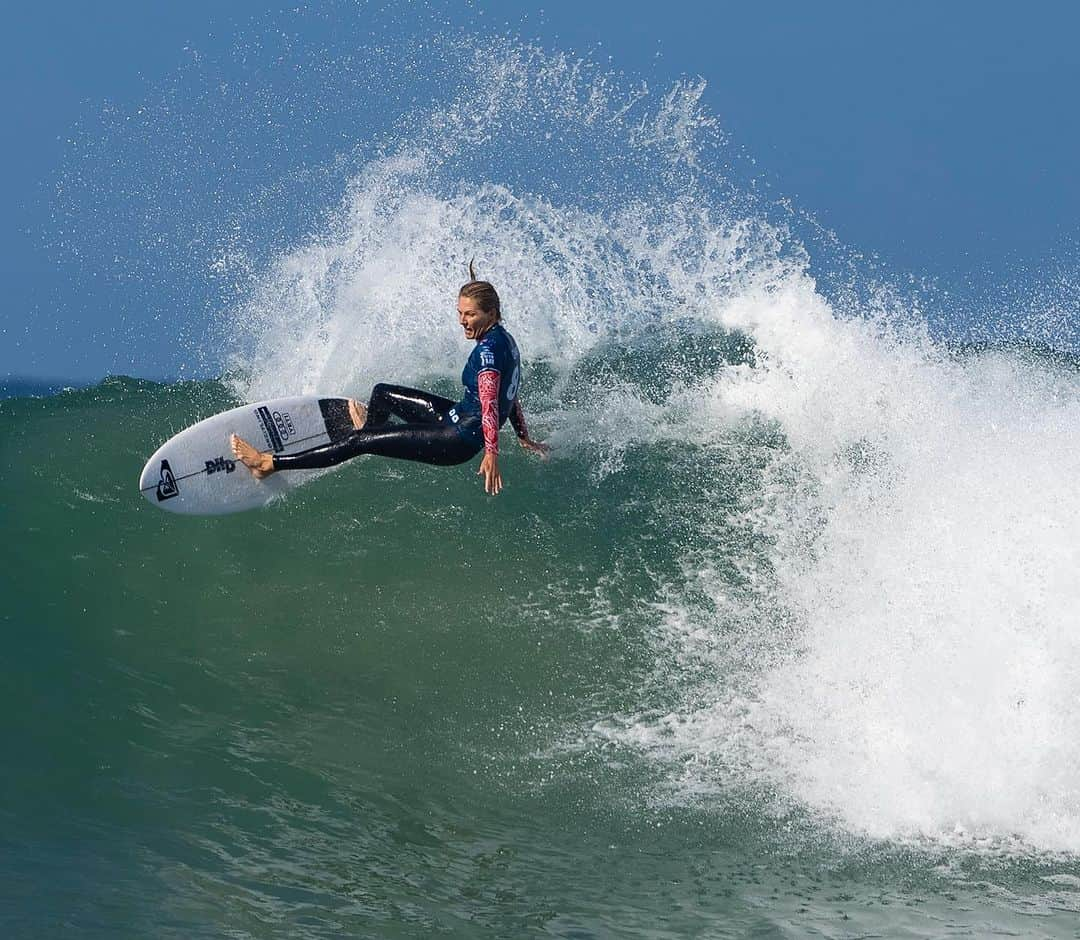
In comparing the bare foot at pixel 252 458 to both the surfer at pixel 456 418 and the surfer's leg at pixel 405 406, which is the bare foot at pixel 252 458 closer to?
the surfer at pixel 456 418

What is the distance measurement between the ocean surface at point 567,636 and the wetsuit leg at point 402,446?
73cm

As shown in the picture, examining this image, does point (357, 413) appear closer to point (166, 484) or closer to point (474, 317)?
point (166, 484)

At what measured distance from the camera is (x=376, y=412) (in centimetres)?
659

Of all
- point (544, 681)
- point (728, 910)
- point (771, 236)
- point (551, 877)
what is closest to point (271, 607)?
point (544, 681)

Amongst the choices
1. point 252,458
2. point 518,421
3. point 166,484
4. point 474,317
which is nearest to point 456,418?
point 518,421

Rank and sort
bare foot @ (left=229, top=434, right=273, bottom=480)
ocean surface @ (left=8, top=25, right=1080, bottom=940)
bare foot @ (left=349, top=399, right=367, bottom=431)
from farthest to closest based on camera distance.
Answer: bare foot @ (left=349, top=399, right=367, bottom=431) < bare foot @ (left=229, top=434, right=273, bottom=480) < ocean surface @ (left=8, top=25, right=1080, bottom=940)

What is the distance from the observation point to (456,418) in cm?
620

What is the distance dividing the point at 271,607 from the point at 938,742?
3.32 m

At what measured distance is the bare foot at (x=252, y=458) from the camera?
6.50 m

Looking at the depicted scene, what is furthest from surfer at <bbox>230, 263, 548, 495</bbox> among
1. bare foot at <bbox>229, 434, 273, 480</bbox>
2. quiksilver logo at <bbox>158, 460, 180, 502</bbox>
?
quiksilver logo at <bbox>158, 460, 180, 502</bbox>

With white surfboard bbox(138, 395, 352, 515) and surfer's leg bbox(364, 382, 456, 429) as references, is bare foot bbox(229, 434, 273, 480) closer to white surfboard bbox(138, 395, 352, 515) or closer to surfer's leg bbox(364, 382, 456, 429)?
white surfboard bbox(138, 395, 352, 515)

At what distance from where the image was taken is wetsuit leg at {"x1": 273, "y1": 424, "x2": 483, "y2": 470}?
6.19 metres

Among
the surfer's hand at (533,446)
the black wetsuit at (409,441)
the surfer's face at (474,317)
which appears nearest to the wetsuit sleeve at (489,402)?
the surfer's face at (474,317)

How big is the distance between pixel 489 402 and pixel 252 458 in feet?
4.96
